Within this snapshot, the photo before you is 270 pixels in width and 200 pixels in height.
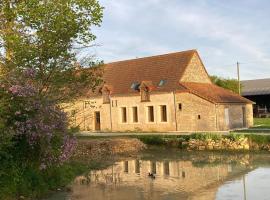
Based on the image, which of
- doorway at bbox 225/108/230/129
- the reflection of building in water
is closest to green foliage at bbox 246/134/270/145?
the reflection of building in water

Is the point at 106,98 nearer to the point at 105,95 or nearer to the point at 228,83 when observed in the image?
the point at 105,95

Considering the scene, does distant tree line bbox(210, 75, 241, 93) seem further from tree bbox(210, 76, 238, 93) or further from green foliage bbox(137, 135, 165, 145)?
green foliage bbox(137, 135, 165, 145)

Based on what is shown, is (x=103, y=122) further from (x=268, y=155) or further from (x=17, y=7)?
(x=17, y=7)

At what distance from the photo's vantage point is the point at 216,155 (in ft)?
78.2

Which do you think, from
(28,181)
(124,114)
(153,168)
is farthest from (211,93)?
(28,181)

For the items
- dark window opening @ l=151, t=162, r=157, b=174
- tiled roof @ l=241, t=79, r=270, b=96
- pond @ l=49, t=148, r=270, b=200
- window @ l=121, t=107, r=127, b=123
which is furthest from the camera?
tiled roof @ l=241, t=79, r=270, b=96

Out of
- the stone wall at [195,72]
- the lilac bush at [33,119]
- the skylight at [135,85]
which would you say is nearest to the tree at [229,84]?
the stone wall at [195,72]

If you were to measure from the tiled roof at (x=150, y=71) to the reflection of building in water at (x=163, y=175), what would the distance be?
15492mm

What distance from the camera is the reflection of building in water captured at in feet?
51.6

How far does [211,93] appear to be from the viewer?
3631 cm

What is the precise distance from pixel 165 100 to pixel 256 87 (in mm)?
22146

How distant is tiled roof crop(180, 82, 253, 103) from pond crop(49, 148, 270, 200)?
1082 centimetres

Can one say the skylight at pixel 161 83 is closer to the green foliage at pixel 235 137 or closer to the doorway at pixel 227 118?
the doorway at pixel 227 118

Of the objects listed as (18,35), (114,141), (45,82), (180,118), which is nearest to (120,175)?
(45,82)
